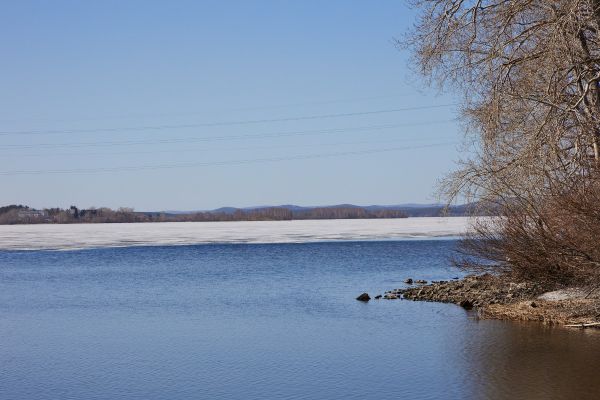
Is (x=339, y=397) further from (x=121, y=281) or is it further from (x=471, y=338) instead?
(x=121, y=281)

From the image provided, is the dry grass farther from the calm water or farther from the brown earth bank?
the calm water

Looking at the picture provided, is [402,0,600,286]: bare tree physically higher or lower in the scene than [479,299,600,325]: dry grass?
higher

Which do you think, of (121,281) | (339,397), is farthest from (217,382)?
(121,281)

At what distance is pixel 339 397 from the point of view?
11258 mm

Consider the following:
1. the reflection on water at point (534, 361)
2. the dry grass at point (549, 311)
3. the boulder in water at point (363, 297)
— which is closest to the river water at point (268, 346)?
the reflection on water at point (534, 361)

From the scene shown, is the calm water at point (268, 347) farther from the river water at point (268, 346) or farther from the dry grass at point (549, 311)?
the dry grass at point (549, 311)

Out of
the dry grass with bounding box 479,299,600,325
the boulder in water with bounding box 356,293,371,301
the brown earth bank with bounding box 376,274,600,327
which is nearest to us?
the dry grass with bounding box 479,299,600,325

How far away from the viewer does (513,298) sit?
776 inches

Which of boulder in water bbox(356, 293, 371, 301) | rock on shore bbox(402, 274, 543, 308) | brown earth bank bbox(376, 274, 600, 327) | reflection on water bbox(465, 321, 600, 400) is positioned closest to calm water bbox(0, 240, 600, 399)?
reflection on water bbox(465, 321, 600, 400)

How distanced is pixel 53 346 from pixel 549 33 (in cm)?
1041

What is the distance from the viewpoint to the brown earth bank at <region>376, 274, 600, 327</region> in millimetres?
16516

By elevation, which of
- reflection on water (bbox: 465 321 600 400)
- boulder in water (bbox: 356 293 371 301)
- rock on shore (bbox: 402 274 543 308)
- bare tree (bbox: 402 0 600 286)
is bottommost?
reflection on water (bbox: 465 321 600 400)

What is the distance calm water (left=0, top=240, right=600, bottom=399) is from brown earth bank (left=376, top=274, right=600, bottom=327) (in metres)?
0.68

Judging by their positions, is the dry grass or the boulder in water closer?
the dry grass
